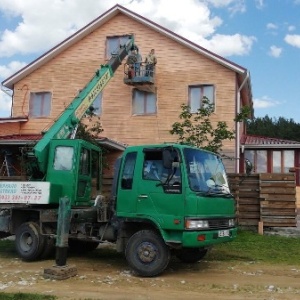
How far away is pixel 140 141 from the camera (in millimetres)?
21828

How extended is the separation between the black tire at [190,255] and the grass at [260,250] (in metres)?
0.80

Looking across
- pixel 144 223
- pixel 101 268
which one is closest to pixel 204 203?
pixel 144 223

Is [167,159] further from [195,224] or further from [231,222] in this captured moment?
[231,222]

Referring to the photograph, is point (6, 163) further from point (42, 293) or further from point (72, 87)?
point (42, 293)

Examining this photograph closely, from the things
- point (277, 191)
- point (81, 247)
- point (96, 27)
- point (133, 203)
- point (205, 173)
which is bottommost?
point (81, 247)

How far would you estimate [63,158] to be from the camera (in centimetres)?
1079

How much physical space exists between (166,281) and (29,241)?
3.83 meters

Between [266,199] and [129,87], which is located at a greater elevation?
[129,87]

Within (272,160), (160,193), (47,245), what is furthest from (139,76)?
(160,193)

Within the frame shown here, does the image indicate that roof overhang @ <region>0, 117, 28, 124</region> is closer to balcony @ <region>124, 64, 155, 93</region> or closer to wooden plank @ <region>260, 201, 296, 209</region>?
balcony @ <region>124, 64, 155, 93</region>

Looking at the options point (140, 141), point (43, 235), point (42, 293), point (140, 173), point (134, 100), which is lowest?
point (42, 293)

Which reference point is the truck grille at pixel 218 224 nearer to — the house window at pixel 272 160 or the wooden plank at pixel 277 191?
the wooden plank at pixel 277 191

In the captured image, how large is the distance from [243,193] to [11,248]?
759 centimetres

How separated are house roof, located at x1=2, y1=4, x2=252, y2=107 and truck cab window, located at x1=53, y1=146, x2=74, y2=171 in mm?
12255
